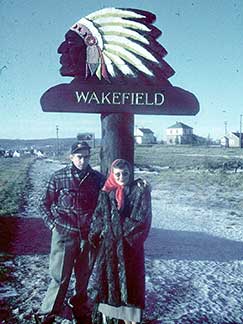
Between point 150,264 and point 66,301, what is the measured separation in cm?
182

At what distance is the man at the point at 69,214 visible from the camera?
3.10 metres

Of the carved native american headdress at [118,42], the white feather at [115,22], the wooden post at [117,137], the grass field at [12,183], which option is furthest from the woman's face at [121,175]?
the grass field at [12,183]

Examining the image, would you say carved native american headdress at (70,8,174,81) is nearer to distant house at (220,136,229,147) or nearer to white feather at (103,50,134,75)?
white feather at (103,50,134,75)

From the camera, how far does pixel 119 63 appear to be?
115 inches

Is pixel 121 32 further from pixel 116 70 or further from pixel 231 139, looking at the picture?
pixel 231 139

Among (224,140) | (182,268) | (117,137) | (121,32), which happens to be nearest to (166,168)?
(182,268)

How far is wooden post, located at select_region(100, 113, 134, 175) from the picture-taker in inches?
121

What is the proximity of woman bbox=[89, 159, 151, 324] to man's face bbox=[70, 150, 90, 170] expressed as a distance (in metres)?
0.33

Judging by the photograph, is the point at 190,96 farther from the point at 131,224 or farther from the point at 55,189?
the point at 55,189

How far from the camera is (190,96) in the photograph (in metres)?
3.04

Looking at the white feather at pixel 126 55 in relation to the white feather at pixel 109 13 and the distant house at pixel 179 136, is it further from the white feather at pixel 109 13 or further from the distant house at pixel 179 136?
the distant house at pixel 179 136

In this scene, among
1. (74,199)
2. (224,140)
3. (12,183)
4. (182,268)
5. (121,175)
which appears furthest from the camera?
(224,140)

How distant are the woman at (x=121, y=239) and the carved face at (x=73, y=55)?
0.91 meters

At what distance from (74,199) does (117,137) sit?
27.2 inches
